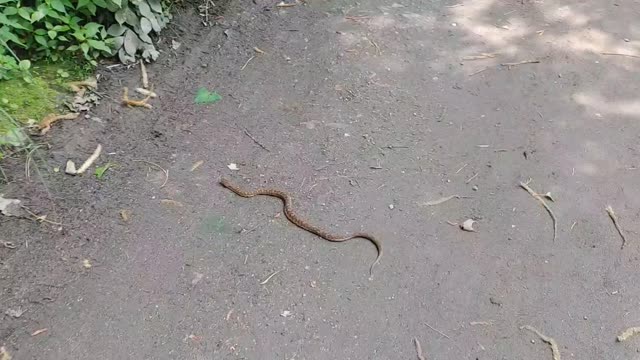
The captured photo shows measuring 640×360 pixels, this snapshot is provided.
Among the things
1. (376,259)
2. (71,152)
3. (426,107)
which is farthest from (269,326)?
(426,107)

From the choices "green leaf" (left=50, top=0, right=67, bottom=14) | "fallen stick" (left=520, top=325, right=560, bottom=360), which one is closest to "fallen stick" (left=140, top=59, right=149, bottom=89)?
"green leaf" (left=50, top=0, right=67, bottom=14)

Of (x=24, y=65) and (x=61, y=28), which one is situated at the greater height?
(x=61, y=28)

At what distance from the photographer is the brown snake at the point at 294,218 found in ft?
12.0

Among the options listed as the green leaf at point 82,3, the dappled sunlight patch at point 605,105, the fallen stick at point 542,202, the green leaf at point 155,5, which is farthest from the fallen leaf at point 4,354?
the dappled sunlight patch at point 605,105

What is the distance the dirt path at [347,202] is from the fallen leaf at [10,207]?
8 centimetres

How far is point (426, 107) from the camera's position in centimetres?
471

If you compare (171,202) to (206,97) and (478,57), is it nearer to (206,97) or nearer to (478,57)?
(206,97)

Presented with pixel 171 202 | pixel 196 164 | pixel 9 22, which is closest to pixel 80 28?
pixel 9 22

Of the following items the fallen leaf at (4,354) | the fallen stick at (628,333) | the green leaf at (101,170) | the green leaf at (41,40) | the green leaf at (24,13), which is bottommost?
the fallen stick at (628,333)

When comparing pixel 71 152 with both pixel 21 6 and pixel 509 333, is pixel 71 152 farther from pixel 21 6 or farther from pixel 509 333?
pixel 509 333

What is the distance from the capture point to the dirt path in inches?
124

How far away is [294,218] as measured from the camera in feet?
12.4

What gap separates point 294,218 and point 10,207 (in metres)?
1.89

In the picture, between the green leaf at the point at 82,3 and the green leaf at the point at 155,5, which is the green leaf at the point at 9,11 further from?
the green leaf at the point at 155,5
